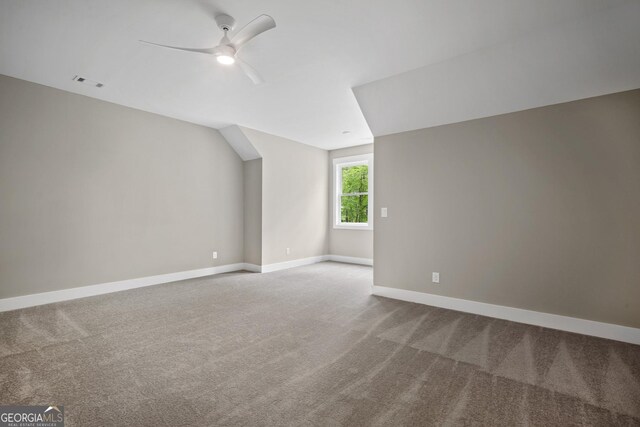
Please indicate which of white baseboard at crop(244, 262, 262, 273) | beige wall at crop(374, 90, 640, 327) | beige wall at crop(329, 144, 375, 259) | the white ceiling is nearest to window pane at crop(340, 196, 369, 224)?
beige wall at crop(329, 144, 375, 259)

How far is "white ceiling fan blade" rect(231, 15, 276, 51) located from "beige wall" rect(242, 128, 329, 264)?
3.04m

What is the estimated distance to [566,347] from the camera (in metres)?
2.59

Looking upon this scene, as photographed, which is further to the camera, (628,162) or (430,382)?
(628,162)

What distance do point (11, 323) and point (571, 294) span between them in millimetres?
5913

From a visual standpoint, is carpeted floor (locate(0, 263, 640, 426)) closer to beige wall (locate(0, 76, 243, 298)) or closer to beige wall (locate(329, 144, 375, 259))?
beige wall (locate(0, 76, 243, 298))

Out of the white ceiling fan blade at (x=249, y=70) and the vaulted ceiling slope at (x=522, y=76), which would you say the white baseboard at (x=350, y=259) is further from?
the white ceiling fan blade at (x=249, y=70)

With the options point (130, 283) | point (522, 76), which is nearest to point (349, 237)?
Answer: point (130, 283)

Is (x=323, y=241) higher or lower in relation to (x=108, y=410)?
higher

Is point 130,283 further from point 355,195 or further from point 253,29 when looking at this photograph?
point 355,195

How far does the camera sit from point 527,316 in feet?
10.4

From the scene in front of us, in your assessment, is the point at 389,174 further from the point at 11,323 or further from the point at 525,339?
the point at 11,323

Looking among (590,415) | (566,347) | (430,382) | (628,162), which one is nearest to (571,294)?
(566,347)

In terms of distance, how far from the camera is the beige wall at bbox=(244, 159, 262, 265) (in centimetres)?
585

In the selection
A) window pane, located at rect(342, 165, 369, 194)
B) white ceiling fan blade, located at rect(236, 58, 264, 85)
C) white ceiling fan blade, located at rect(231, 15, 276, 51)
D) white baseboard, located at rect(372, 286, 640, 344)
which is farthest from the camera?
window pane, located at rect(342, 165, 369, 194)
